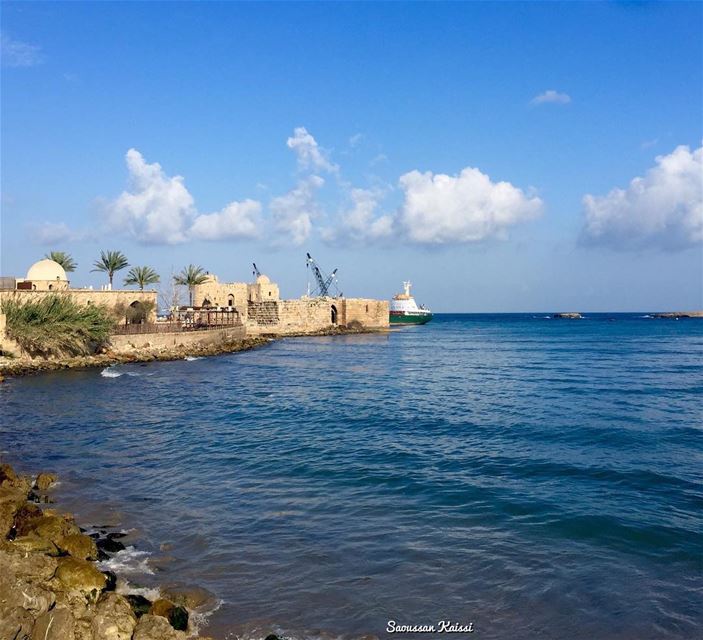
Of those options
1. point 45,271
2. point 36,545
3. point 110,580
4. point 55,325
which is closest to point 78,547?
point 36,545

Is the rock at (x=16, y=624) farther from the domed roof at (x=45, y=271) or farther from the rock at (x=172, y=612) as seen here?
the domed roof at (x=45, y=271)

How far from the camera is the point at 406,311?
Answer: 106562 millimetres

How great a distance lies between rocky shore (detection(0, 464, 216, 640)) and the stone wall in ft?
102

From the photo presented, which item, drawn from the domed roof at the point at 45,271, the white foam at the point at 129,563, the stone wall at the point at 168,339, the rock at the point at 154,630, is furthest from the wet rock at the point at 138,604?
the domed roof at the point at 45,271

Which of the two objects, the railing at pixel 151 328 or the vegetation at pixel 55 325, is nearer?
the vegetation at pixel 55 325

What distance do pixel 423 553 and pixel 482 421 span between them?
35.5ft

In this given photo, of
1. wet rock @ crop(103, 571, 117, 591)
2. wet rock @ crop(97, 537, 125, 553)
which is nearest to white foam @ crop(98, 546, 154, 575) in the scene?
wet rock @ crop(97, 537, 125, 553)

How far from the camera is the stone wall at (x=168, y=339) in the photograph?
39.2 metres

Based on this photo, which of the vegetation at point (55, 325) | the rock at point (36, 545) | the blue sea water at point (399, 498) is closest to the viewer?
the blue sea water at point (399, 498)

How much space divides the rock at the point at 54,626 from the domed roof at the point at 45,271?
138 feet

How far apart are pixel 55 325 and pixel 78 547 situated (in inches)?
1100

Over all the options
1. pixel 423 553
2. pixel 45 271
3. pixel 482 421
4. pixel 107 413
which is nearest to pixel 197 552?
pixel 423 553

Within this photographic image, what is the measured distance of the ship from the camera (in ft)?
346

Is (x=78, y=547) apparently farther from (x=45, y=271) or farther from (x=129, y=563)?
(x=45, y=271)
